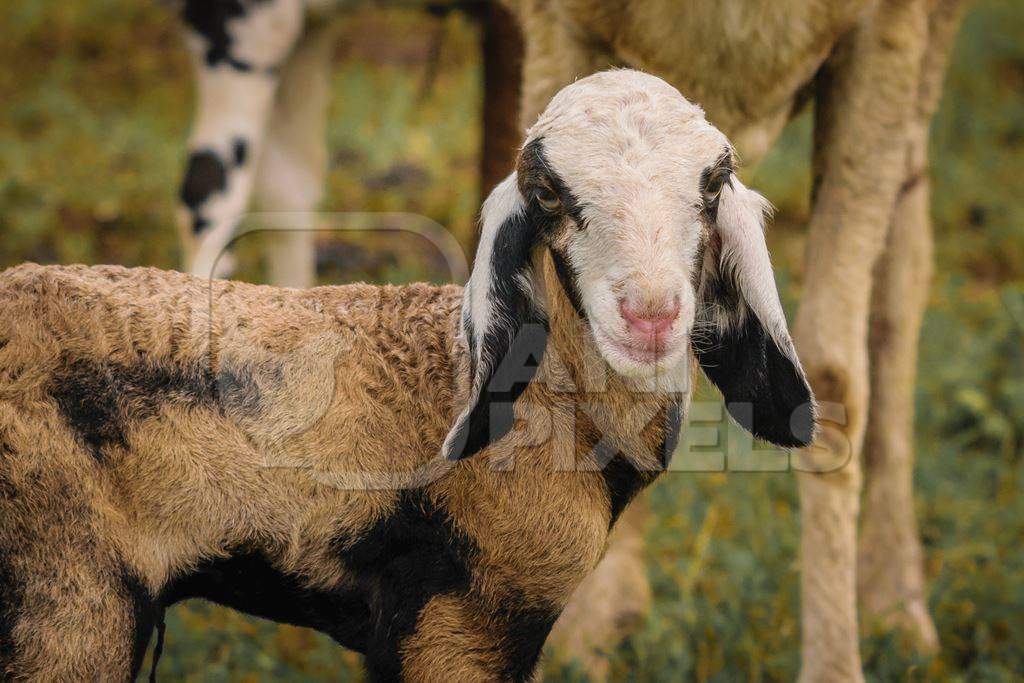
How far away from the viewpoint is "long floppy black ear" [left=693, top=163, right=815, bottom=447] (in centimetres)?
263

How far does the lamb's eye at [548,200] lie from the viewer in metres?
2.49

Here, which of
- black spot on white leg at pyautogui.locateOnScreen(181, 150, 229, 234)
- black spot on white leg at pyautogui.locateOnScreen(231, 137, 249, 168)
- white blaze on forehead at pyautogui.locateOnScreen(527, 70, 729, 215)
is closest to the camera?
white blaze on forehead at pyautogui.locateOnScreen(527, 70, 729, 215)

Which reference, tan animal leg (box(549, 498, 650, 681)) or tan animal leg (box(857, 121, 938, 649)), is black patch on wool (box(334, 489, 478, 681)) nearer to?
tan animal leg (box(549, 498, 650, 681))

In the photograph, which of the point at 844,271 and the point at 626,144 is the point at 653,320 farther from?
the point at 844,271

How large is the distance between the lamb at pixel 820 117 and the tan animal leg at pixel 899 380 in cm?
27

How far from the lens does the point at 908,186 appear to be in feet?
15.0

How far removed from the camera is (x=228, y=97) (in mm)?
5262

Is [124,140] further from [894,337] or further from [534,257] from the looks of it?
[534,257]

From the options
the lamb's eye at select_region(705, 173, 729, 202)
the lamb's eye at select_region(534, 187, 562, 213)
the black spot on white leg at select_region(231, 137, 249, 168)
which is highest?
the lamb's eye at select_region(705, 173, 729, 202)

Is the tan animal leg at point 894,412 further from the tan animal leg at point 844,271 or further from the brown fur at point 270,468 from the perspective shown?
the brown fur at point 270,468

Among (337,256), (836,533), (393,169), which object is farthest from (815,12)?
(393,169)

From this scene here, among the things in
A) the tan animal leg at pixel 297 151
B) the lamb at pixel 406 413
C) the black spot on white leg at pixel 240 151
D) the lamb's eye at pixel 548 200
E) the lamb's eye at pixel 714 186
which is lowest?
the tan animal leg at pixel 297 151

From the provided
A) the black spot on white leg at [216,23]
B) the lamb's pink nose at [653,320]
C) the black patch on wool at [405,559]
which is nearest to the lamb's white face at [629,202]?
the lamb's pink nose at [653,320]

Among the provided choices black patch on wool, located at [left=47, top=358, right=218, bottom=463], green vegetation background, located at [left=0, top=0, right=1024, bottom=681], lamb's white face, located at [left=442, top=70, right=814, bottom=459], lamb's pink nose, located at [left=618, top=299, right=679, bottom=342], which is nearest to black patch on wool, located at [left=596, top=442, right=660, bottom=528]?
lamb's white face, located at [left=442, top=70, right=814, bottom=459]
